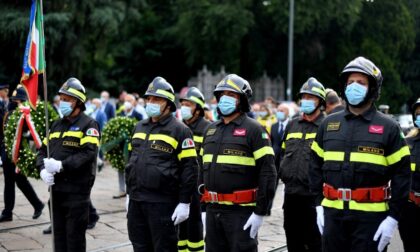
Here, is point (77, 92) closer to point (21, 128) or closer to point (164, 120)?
point (164, 120)

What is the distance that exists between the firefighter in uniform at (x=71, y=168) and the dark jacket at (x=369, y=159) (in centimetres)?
300

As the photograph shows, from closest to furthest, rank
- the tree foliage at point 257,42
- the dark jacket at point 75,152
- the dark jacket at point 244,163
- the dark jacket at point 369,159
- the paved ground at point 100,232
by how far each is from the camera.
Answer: the dark jacket at point 369,159, the dark jacket at point 244,163, the dark jacket at point 75,152, the paved ground at point 100,232, the tree foliage at point 257,42

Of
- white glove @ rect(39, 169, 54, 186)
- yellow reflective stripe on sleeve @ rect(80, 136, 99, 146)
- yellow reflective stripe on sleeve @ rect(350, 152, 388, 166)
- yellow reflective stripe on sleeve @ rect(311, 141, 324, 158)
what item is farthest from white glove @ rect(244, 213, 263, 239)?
white glove @ rect(39, 169, 54, 186)

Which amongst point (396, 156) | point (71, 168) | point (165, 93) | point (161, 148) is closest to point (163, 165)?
point (161, 148)

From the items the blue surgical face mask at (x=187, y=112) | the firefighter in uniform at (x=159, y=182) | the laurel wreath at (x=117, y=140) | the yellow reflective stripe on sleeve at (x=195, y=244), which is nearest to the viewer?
the firefighter in uniform at (x=159, y=182)

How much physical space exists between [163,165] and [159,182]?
0.58 feet

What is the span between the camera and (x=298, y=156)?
25.0 ft

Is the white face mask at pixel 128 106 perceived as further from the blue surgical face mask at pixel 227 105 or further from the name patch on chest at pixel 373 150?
the name patch on chest at pixel 373 150

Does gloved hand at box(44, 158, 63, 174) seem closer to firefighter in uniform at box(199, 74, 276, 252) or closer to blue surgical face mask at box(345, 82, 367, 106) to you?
firefighter in uniform at box(199, 74, 276, 252)

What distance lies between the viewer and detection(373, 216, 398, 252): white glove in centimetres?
529

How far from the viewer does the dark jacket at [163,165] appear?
6.59 meters

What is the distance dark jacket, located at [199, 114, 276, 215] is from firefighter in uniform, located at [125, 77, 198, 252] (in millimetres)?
395

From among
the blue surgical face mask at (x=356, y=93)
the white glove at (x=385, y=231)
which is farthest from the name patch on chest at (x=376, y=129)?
the white glove at (x=385, y=231)

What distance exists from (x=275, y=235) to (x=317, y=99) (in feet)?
9.78
